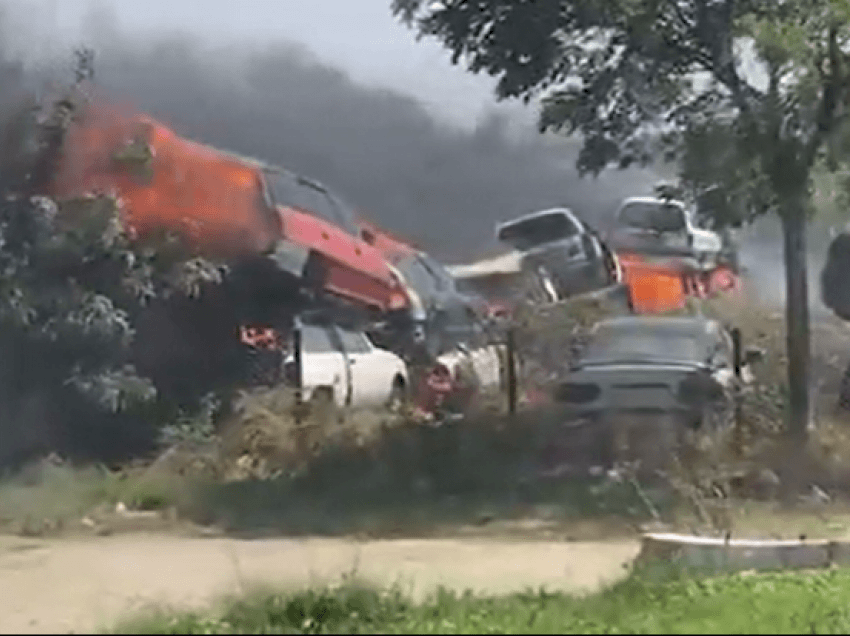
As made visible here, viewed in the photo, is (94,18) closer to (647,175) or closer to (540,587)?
(647,175)

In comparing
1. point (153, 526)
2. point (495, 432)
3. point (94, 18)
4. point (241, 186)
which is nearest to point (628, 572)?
point (153, 526)

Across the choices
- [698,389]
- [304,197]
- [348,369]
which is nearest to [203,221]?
[304,197]

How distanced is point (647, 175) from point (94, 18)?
182 inches

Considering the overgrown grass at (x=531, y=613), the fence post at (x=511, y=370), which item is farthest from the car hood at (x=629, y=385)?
the overgrown grass at (x=531, y=613)

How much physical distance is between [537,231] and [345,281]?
66.0 inches

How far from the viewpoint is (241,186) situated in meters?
14.8

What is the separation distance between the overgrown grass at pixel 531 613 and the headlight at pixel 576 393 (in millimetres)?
7554

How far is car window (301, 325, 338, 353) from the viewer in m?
14.8

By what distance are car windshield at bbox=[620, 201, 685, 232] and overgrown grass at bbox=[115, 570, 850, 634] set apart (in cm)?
798

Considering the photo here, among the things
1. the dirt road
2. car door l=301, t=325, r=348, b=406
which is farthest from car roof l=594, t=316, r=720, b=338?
the dirt road

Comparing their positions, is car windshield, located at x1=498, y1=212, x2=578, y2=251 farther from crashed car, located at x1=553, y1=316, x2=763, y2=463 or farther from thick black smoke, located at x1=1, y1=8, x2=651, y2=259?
crashed car, located at x1=553, y1=316, x2=763, y2=463

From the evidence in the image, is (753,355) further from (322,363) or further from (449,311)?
(322,363)

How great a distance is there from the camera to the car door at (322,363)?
1462cm

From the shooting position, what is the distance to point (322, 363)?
1475cm
